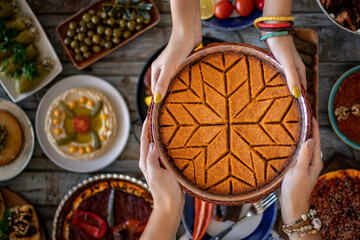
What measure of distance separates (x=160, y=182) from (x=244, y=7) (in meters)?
1.26

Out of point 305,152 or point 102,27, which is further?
point 102,27

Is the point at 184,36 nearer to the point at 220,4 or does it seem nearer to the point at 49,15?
the point at 220,4

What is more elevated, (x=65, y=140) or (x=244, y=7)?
(x=244, y=7)

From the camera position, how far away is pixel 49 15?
7.21 ft

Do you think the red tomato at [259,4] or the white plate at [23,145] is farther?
the white plate at [23,145]

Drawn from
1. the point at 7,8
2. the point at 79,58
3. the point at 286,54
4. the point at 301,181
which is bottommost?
the point at 301,181

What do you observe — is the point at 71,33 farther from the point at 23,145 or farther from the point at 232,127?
the point at 232,127

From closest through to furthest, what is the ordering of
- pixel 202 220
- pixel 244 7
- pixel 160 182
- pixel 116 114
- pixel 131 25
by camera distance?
1. pixel 160 182
2. pixel 202 220
3. pixel 244 7
4. pixel 131 25
5. pixel 116 114

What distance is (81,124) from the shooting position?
6.89 feet

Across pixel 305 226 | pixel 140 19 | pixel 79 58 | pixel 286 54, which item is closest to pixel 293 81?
pixel 286 54

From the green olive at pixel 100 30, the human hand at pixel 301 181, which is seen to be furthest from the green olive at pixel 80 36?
the human hand at pixel 301 181

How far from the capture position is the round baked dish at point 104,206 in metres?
2.02

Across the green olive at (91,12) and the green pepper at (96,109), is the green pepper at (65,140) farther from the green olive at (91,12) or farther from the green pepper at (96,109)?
the green olive at (91,12)

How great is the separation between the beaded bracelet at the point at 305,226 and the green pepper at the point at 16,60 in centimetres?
190
